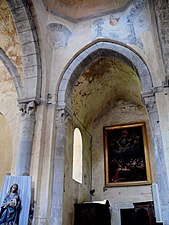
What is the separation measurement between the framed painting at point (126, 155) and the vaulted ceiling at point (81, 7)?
4.98 m

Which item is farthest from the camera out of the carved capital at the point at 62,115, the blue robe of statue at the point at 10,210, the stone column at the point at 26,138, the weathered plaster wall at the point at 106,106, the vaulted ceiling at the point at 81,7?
the weathered plaster wall at the point at 106,106

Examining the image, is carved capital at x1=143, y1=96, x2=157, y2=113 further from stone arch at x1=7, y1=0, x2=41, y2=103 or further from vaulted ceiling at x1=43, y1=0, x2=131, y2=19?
vaulted ceiling at x1=43, y1=0, x2=131, y2=19

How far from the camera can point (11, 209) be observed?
5.01m

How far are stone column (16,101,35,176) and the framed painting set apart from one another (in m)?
4.90

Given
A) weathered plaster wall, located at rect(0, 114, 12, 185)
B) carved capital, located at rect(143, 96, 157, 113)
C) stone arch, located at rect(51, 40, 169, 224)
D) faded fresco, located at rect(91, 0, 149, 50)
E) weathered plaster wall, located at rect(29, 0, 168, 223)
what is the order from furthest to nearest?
1. weathered plaster wall, located at rect(0, 114, 12, 185)
2. faded fresco, located at rect(91, 0, 149, 50)
3. weathered plaster wall, located at rect(29, 0, 168, 223)
4. carved capital, located at rect(143, 96, 157, 113)
5. stone arch, located at rect(51, 40, 169, 224)

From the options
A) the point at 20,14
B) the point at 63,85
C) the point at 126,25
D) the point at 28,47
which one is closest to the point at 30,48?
the point at 28,47

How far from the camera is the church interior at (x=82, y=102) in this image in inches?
233

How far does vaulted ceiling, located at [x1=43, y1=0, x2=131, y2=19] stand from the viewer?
24.9 feet

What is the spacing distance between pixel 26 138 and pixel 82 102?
3654mm

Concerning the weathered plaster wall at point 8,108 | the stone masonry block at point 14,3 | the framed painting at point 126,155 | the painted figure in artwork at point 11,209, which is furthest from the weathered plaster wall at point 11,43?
the framed painting at point 126,155

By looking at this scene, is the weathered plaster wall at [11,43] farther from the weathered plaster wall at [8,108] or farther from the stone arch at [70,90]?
the stone arch at [70,90]

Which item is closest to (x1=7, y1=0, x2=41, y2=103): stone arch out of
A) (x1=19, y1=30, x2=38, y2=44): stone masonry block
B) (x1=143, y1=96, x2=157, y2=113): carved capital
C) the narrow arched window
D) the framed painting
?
(x1=19, y1=30, x2=38, y2=44): stone masonry block

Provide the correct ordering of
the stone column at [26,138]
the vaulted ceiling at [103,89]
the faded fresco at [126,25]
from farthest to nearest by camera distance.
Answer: the vaulted ceiling at [103,89] < the faded fresco at [126,25] < the stone column at [26,138]

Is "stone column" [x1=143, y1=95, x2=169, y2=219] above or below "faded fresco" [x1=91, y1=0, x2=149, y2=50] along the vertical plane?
below
